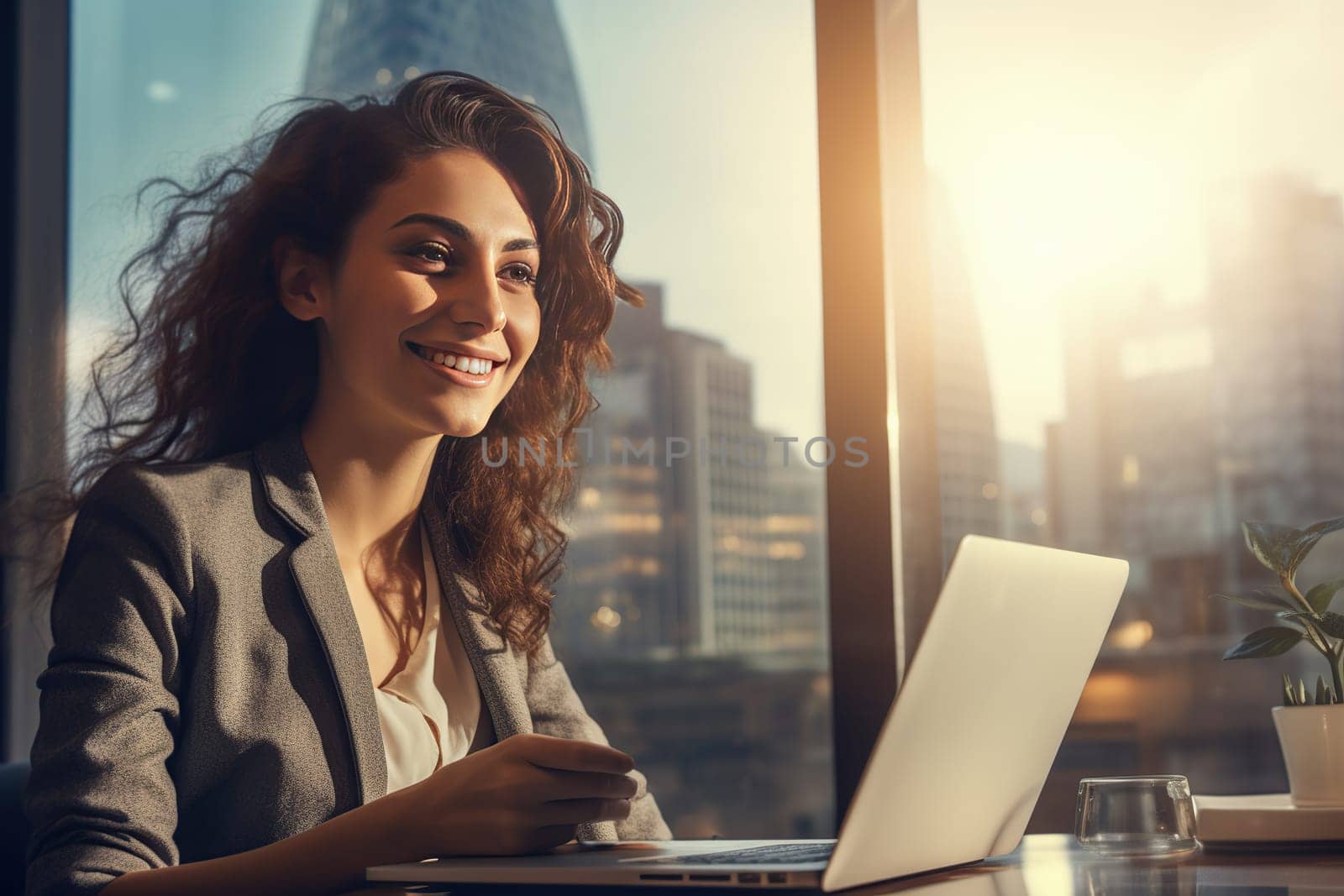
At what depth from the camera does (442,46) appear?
2189 mm

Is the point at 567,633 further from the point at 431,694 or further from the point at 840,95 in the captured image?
the point at 840,95

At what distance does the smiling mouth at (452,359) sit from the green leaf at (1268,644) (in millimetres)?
884

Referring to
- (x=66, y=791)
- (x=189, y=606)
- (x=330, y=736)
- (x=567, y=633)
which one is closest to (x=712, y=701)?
(x=567, y=633)

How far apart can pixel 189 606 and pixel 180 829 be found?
0.71 feet

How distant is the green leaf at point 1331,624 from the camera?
3.69ft

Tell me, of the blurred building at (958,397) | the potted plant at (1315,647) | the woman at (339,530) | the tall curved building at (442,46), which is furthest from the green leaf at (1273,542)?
the tall curved building at (442,46)

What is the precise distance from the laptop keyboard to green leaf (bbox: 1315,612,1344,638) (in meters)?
0.58

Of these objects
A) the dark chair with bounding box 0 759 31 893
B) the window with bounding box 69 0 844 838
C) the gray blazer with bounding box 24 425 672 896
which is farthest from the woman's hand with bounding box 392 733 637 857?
the window with bounding box 69 0 844 838

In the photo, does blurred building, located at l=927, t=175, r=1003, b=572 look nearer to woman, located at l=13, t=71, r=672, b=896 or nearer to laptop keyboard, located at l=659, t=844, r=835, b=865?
woman, located at l=13, t=71, r=672, b=896

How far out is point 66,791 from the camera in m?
0.98

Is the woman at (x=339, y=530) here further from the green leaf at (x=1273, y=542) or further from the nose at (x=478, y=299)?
the green leaf at (x=1273, y=542)

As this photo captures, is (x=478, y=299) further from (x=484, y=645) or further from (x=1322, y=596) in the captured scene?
(x=1322, y=596)

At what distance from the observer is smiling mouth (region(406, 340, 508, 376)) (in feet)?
4.63

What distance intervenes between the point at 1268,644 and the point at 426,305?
99 cm
